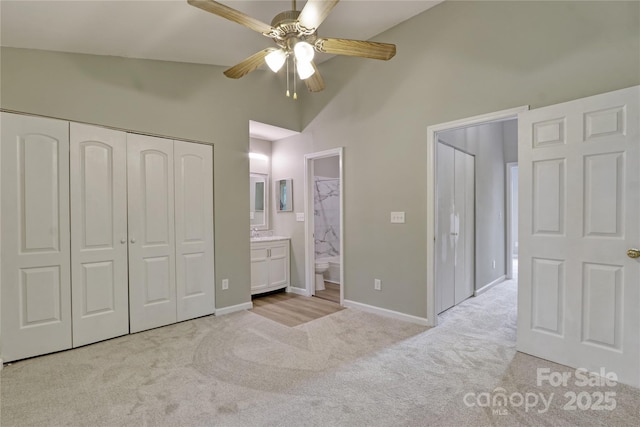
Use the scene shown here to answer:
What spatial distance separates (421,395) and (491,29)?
3140mm

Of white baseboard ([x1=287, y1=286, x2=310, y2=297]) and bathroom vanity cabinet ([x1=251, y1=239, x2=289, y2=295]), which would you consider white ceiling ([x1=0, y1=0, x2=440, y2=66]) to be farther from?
white baseboard ([x1=287, y1=286, x2=310, y2=297])

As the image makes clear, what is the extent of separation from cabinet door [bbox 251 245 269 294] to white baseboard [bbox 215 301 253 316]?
41 centimetres

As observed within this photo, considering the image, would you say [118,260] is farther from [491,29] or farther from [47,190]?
[491,29]

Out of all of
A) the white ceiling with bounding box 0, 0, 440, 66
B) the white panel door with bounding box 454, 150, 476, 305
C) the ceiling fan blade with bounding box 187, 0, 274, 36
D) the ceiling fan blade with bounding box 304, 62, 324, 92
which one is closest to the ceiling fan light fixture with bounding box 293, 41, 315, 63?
the ceiling fan blade with bounding box 187, 0, 274, 36

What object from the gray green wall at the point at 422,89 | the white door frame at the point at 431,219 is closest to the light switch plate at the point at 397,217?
the gray green wall at the point at 422,89

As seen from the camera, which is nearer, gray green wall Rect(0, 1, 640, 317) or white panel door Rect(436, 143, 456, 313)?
gray green wall Rect(0, 1, 640, 317)

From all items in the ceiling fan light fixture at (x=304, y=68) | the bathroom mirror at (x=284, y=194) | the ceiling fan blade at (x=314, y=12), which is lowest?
the bathroom mirror at (x=284, y=194)

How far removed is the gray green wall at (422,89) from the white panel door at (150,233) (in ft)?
6.38

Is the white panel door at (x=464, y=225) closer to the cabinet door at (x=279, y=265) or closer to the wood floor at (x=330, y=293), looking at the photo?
the wood floor at (x=330, y=293)

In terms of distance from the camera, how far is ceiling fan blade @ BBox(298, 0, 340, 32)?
1.73 m

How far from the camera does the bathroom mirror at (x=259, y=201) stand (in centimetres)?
501

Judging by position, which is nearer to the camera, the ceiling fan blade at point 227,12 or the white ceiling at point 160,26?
the ceiling fan blade at point 227,12

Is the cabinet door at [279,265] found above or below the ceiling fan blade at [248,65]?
below

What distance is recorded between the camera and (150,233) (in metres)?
3.17
